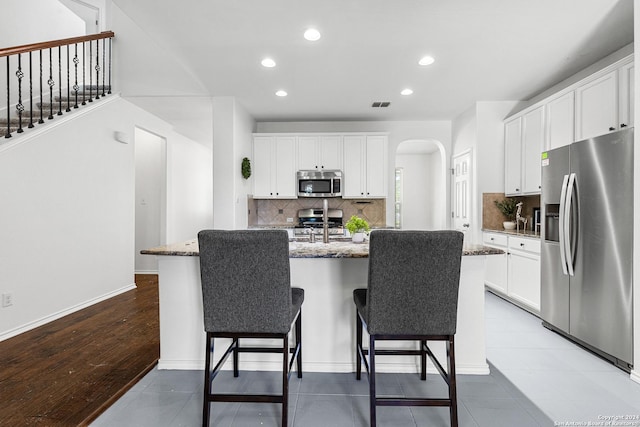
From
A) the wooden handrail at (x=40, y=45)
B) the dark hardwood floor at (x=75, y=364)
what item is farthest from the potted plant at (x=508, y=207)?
the wooden handrail at (x=40, y=45)

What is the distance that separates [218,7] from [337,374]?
2832 millimetres

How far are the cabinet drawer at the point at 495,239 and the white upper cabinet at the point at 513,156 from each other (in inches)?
24.6

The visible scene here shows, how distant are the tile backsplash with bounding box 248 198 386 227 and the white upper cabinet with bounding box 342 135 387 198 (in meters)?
0.28

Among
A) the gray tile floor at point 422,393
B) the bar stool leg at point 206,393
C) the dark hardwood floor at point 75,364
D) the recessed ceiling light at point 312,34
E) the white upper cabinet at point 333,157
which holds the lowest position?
the gray tile floor at point 422,393

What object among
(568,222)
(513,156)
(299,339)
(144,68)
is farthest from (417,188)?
(299,339)

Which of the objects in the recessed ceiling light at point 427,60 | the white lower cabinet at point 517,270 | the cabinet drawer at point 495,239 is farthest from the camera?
the cabinet drawer at point 495,239

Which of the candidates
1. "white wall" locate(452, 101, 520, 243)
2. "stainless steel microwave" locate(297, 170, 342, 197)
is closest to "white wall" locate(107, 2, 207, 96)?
"stainless steel microwave" locate(297, 170, 342, 197)

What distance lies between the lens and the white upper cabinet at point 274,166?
197 inches

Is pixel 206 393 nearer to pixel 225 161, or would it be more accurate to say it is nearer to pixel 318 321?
pixel 318 321

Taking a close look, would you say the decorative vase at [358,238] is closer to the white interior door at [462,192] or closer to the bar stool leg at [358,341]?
the bar stool leg at [358,341]

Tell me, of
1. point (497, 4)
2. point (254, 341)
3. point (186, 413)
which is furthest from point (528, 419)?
point (497, 4)

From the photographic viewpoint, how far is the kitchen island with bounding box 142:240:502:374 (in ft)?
6.97

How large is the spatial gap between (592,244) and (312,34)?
9.32 feet

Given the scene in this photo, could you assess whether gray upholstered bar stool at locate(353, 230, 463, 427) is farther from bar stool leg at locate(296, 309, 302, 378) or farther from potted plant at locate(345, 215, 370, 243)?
potted plant at locate(345, 215, 370, 243)
